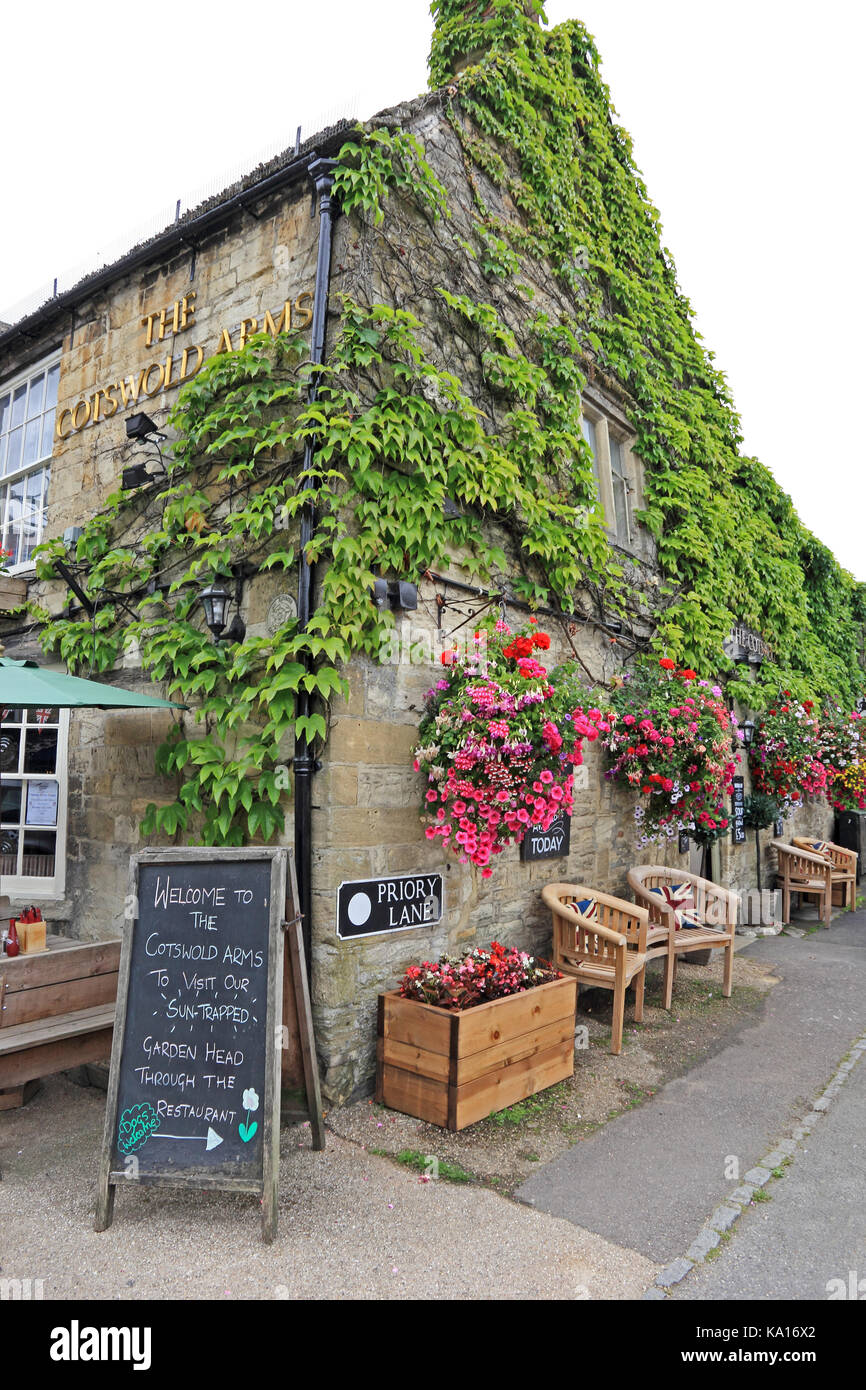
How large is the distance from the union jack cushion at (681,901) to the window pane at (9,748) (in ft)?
17.4

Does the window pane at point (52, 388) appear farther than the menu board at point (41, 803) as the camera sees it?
Yes

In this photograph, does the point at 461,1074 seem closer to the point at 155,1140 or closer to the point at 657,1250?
the point at 657,1250

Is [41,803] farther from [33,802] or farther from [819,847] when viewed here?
[819,847]

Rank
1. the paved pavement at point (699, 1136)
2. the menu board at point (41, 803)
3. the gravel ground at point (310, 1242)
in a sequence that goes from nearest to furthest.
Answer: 1. the gravel ground at point (310, 1242)
2. the paved pavement at point (699, 1136)
3. the menu board at point (41, 803)

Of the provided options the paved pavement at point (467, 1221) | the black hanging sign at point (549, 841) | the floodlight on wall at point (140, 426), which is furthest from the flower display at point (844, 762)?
the floodlight on wall at point (140, 426)

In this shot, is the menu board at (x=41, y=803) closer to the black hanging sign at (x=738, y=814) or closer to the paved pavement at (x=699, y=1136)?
the paved pavement at (x=699, y=1136)

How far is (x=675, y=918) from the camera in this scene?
20.8 feet

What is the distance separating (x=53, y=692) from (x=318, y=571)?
1598 mm

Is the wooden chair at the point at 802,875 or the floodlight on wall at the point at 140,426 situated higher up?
the floodlight on wall at the point at 140,426

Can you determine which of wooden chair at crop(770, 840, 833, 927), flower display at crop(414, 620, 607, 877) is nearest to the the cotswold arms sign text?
flower display at crop(414, 620, 607, 877)

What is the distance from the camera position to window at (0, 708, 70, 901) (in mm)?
6188

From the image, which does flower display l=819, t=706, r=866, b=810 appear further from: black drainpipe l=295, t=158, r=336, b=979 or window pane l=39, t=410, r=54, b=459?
window pane l=39, t=410, r=54, b=459

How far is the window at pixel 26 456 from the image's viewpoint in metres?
7.36

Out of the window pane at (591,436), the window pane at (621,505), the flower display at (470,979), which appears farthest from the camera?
the window pane at (621,505)
